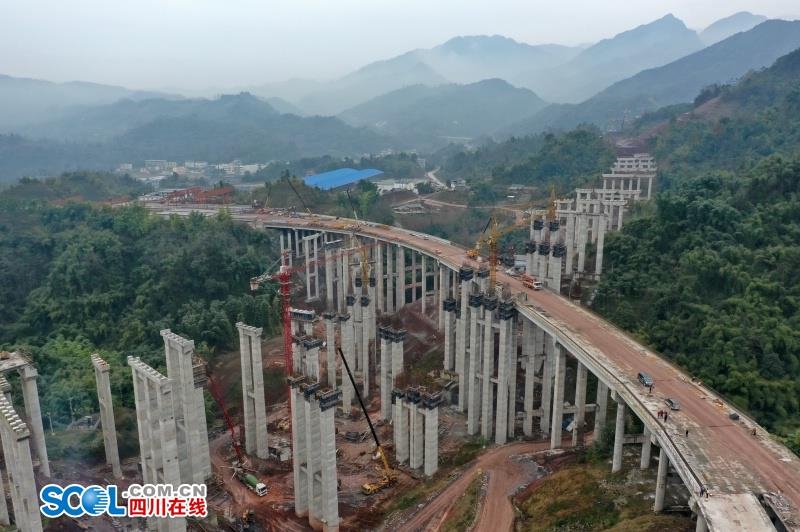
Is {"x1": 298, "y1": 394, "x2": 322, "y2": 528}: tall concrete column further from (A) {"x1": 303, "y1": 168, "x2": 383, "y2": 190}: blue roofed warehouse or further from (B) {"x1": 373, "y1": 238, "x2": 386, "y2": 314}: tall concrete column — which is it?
(A) {"x1": 303, "y1": 168, "x2": 383, "y2": 190}: blue roofed warehouse

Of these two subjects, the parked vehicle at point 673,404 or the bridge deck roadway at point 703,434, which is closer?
the bridge deck roadway at point 703,434

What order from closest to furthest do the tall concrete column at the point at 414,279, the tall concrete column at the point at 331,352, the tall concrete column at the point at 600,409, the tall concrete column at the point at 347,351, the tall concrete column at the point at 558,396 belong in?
1. the tall concrete column at the point at 600,409
2. the tall concrete column at the point at 558,396
3. the tall concrete column at the point at 347,351
4. the tall concrete column at the point at 331,352
5. the tall concrete column at the point at 414,279

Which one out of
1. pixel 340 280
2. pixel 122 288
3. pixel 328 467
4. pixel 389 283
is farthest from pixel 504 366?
pixel 122 288

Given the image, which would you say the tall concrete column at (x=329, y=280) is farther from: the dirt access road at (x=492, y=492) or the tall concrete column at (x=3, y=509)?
the tall concrete column at (x=3, y=509)

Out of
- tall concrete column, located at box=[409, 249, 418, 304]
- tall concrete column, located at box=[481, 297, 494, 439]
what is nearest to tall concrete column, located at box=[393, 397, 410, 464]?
tall concrete column, located at box=[481, 297, 494, 439]

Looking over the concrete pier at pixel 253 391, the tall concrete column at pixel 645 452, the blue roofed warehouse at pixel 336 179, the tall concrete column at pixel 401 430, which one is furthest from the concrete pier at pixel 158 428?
the blue roofed warehouse at pixel 336 179

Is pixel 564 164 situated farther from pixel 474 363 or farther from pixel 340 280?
pixel 474 363
